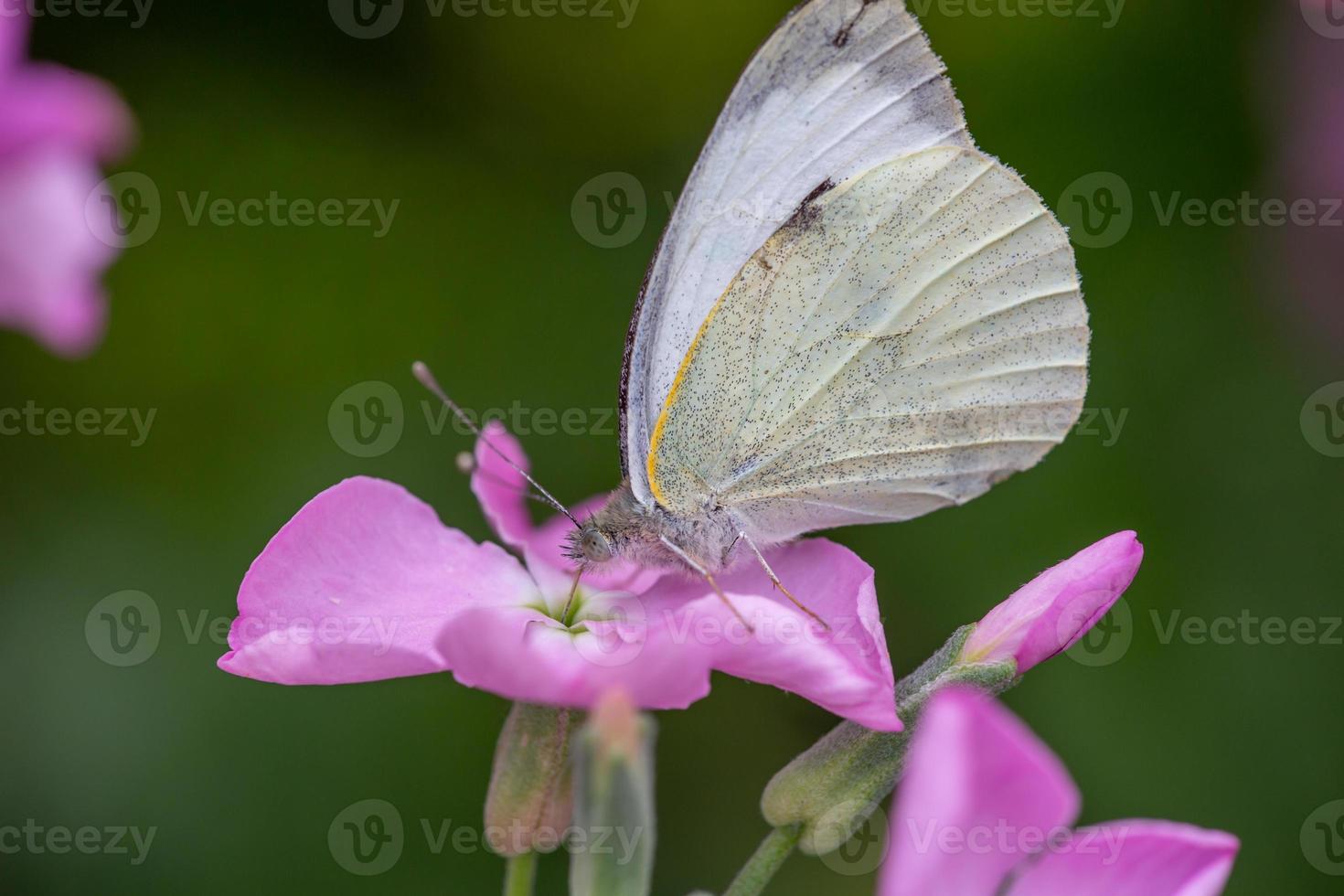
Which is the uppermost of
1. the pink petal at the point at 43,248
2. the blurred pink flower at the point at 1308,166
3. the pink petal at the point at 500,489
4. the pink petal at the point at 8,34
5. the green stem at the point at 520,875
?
the blurred pink flower at the point at 1308,166

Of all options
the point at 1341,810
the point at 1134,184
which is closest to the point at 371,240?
the point at 1134,184

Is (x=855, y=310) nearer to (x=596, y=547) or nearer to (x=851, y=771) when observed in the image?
(x=596, y=547)

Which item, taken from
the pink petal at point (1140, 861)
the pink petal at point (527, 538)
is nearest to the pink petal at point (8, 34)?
the pink petal at point (527, 538)

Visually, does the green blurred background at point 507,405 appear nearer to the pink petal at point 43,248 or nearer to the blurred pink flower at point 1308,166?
the blurred pink flower at point 1308,166

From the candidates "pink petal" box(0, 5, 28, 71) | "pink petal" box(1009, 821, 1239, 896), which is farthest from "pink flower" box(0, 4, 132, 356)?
"pink petal" box(1009, 821, 1239, 896)

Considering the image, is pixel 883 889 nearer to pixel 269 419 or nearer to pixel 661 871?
pixel 661 871

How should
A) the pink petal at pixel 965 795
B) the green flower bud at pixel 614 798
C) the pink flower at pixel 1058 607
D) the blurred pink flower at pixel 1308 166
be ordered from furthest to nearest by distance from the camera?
the blurred pink flower at pixel 1308 166 < the pink flower at pixel 1058 607 < the green flower bud at pixel 614 798 < the pink petal at pixel 965 795

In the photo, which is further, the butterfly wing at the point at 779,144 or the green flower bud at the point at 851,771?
the butterfly wing at the point at 779,144
